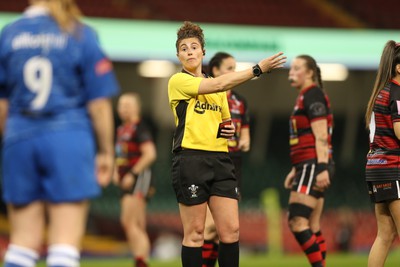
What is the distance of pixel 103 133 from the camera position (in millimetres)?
4715

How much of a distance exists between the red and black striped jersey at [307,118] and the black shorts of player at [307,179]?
7 cm

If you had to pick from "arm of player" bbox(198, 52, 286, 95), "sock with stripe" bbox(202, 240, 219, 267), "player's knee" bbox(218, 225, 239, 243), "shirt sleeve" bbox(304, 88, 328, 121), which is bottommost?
"player's knee" bbox(218, 225, 239, 243)

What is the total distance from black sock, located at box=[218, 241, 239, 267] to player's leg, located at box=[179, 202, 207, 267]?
0.19 metres

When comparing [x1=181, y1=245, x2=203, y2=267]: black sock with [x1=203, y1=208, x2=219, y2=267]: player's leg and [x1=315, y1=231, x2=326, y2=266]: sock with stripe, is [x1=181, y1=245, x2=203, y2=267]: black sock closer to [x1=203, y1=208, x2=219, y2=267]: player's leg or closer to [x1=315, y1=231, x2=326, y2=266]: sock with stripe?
[x1=203, y1=208, x2=219, y2=267]: player's leg

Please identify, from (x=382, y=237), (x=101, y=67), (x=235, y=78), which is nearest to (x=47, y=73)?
(x=101, y=67)

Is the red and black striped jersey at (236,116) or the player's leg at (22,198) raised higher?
the red and black striped jersey at (236,116)

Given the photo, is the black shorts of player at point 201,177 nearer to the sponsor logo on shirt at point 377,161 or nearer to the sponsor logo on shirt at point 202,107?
the sponsor logo on shirt at point 202,107

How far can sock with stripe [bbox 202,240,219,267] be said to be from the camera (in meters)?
8.20

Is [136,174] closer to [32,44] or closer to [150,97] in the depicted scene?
[32,44]

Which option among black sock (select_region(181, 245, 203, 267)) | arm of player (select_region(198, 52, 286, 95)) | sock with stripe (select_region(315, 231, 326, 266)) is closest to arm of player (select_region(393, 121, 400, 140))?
arm of player (select_region(198, 52, 286, 95))

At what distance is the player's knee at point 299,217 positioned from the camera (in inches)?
343

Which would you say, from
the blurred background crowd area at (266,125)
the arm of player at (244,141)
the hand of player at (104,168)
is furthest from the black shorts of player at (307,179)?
the blurred background crowd area at (266,125)

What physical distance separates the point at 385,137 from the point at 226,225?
5.22 feet

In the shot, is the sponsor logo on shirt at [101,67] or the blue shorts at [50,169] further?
the sponsor logo on shirt at [101,67]
